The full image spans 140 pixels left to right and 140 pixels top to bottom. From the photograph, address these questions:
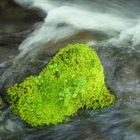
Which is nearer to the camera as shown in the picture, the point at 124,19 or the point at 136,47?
the point at 136,47

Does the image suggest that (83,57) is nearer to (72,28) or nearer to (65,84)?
(65,84)

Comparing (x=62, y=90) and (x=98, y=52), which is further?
(x=98, y=52)

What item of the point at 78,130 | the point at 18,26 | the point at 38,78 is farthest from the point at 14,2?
the point at 78,130

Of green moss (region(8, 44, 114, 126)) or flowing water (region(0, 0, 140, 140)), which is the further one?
flowing water (region(0, 0, 140, 140))

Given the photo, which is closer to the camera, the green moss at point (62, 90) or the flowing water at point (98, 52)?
the green moss at point (62, 90)
